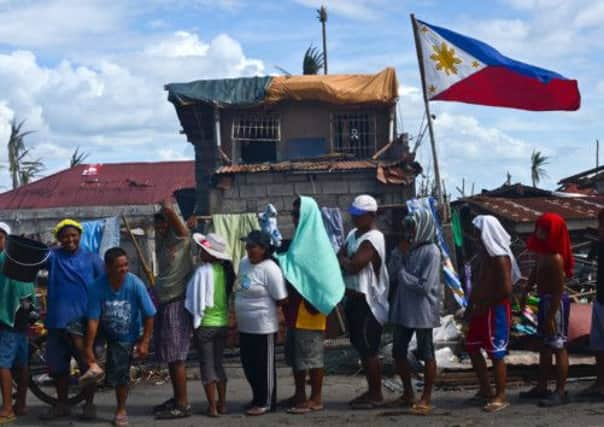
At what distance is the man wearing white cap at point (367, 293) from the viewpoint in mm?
7570

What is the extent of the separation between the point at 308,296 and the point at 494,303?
1.62m

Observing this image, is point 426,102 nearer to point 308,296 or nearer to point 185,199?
point 308,296

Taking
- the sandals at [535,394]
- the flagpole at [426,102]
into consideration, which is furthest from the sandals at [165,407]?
the flagpole at [426,102]

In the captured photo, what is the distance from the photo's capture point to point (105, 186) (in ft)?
110

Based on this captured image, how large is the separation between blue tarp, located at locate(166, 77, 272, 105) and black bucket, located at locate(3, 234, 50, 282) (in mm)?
10161

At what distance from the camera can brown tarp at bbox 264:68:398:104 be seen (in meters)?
17.5

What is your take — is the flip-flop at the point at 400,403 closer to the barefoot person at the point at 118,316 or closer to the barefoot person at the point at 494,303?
the barefoot person at the point at 494,303

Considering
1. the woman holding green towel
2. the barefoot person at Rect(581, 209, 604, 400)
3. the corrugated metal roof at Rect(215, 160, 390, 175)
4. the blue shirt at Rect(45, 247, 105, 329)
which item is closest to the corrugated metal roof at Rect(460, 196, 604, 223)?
the corrugated metal roof at Rect(215, 160, 390, 175)

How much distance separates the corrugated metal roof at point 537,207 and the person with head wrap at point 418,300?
17.6ft

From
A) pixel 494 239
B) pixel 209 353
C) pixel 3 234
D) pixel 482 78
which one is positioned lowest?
pixel 209 353

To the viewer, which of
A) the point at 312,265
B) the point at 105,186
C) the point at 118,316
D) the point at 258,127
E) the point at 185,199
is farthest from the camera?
the point at 105,186

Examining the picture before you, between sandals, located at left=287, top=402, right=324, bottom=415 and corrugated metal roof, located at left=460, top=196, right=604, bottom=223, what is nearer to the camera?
sandals, located at left=287, top=402, right=324, bottom=415

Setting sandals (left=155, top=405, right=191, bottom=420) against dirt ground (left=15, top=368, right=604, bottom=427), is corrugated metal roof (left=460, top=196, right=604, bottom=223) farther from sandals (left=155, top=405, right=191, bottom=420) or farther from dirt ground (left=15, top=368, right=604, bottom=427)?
Result: sandals (left=155, top=405, right=191, bottom=420)

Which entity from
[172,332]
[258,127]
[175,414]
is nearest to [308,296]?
[172,332]
